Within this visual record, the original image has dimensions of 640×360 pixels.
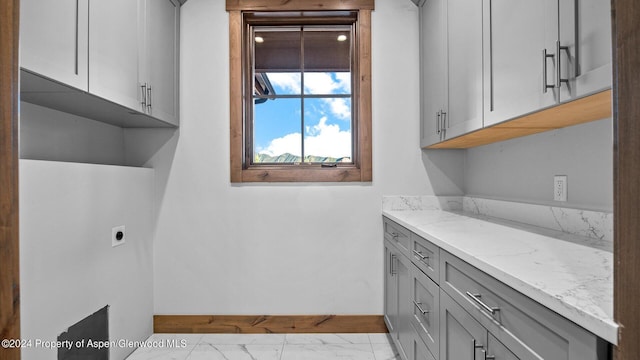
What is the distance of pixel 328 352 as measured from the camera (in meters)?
2.00

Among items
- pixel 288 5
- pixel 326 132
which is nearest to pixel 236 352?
pixel 326 132

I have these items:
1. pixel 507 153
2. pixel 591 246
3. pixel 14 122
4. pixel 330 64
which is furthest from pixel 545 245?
pixel 330 64

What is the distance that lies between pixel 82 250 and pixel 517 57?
2.08 m

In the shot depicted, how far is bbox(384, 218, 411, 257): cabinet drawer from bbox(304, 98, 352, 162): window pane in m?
0.59

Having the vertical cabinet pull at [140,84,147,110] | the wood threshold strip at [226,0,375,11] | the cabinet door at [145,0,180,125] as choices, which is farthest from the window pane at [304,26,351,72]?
the vertical cabinet pull at [140,84,147,110]

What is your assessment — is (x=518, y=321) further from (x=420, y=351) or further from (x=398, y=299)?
(x=398, y=299)

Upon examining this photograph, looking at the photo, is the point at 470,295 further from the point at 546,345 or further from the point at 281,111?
the point at 281,111

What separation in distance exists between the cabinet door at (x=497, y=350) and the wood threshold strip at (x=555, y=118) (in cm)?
72

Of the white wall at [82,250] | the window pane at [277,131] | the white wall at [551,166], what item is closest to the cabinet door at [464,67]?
the white wall at [551,166]

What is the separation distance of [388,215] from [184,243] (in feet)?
4.75

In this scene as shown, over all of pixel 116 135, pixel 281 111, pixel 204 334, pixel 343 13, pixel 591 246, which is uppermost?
pixel 343 13

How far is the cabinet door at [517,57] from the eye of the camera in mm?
1015

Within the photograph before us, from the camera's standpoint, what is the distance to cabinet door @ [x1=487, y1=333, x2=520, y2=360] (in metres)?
0.80

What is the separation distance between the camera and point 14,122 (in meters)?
0.60
